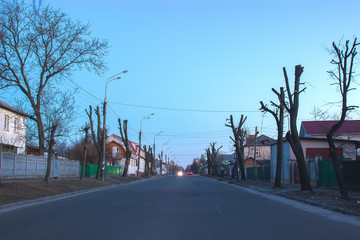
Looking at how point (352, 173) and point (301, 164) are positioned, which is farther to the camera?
point (352, 173)

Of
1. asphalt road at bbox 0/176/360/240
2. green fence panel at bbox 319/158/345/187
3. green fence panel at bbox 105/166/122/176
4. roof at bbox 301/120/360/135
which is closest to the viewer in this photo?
asphalt road at bbox 0/176/360/240

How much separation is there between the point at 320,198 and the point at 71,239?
12758 mm

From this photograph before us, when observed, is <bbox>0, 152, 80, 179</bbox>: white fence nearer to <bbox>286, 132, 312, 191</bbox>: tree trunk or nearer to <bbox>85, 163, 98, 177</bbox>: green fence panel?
<bbox>85, 163, 98, 177</bbox>: green fence panel

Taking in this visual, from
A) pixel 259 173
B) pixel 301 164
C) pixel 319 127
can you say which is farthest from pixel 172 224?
pixel 319 127

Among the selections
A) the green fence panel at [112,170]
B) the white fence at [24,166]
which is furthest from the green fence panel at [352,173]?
the green fence panel at [112,170]

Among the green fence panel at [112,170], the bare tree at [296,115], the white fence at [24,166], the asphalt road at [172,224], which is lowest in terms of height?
the green fence panel at [112,170]

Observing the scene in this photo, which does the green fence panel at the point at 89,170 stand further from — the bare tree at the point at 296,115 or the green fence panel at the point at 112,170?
the bare tree at the point at 296,115

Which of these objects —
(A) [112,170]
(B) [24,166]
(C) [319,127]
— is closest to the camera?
(B) [24,166]

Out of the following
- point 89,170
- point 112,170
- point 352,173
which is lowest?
point 112,170

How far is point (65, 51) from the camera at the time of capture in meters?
25.3

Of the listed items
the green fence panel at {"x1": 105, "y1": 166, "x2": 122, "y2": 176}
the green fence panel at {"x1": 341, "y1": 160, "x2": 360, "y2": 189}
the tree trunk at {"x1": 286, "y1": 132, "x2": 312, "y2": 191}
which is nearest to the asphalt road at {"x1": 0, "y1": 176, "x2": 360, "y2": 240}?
the tree trunk at {"x1": 286, "y1": 132, "x2": 312, "y2": 191}

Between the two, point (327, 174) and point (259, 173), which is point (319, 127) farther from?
point (327, 174)

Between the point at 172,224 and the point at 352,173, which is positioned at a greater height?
the point at 352,173

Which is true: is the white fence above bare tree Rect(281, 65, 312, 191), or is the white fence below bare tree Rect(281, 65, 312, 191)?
below
